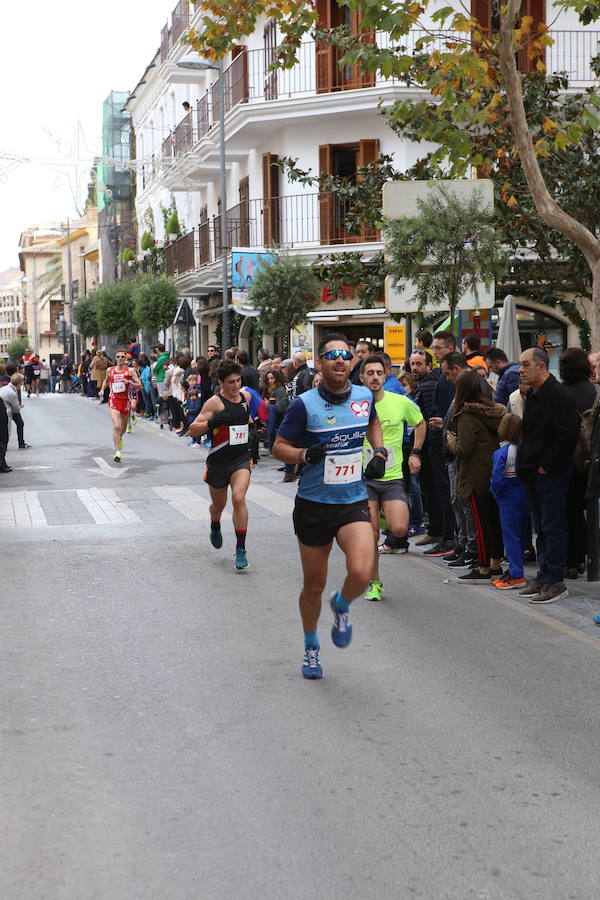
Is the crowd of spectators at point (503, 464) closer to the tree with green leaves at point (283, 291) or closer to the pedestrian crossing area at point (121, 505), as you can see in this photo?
the pedestrian crossing area at point (121, 505)

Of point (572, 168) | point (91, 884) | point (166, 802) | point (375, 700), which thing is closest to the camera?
point (91, 884)

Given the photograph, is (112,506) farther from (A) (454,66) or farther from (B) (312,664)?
(B) (312,664)

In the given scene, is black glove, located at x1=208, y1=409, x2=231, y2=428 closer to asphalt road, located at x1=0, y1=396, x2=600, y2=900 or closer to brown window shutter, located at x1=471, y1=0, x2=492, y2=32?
asphalt road, located at x1=0, y1=396, x2=600, y2=900

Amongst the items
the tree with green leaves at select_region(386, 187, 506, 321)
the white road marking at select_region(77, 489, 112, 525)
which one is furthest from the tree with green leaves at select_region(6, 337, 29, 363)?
the tree with green leaves at select_region(386, 187, 506, 321)

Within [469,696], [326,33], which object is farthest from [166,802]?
[326,33]

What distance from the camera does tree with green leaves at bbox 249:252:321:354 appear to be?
2539cm

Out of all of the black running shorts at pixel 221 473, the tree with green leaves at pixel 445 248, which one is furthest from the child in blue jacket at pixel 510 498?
the tree with green leaves at pixel 445 248

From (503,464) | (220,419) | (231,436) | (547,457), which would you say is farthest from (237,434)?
(547,457)

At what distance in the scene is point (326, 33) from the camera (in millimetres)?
17250

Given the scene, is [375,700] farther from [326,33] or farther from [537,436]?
[326,33]

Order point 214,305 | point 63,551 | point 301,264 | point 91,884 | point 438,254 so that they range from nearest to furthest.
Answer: point 91,884, point 63,551, point 438,254, point 301,264, point 214,305

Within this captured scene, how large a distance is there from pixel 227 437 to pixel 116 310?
127 feet

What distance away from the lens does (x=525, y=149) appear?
1118 cm

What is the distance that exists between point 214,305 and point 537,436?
1232 inches
